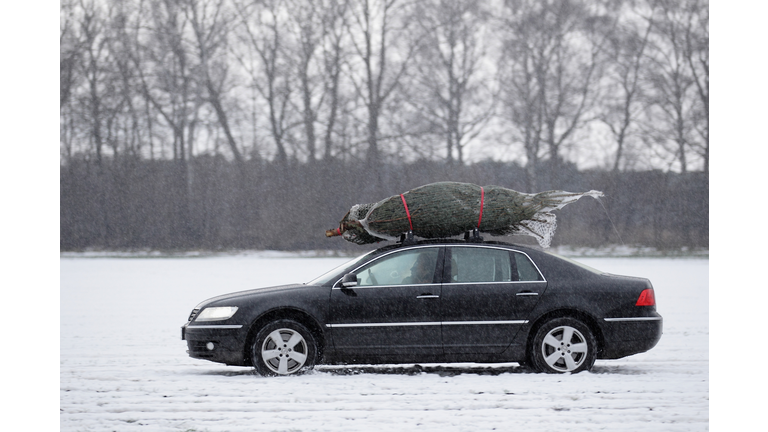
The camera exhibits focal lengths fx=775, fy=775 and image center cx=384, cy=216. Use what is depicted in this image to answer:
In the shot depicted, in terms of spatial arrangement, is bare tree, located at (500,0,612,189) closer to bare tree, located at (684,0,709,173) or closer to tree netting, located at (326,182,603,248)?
bare tree, located at (684,0,709,173)

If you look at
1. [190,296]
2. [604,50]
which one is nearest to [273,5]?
[604,50]

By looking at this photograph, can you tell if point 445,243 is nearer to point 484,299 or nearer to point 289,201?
point 484,299

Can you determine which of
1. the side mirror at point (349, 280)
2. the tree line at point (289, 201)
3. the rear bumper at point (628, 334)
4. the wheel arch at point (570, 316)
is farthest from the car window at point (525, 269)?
the tree line at point (289, 201)

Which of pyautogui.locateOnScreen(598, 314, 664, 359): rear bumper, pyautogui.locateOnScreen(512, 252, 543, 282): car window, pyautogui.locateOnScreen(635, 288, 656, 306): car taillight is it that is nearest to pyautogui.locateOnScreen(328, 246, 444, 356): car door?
pyautogui.locateOnScreen(512, 252, 543, 282): car window

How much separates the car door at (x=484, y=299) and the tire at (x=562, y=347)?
269 millimetres

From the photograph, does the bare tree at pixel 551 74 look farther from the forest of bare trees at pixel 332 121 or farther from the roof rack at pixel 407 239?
the roof rack at pixel 407 239

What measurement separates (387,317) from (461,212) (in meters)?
1.39

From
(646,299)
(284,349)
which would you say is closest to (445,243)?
(284,349)

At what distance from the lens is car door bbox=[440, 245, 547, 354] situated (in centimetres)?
747

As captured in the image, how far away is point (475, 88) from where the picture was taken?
103ft

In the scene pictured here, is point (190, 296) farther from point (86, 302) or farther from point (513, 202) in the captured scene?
point (513, 202)

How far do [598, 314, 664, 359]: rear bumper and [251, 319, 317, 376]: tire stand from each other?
286 centimetres

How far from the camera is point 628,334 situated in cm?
755

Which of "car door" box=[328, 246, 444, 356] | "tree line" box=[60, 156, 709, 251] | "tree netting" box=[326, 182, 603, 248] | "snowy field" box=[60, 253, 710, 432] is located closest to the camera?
"snowy field" box=[60, 253, 710, 432]
